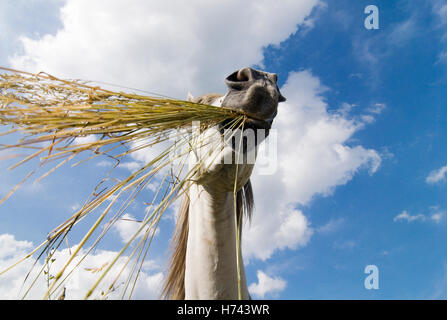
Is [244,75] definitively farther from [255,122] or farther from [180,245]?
[180,245]

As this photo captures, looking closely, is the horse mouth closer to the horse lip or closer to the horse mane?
the horse lip

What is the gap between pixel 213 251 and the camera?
62.9 inches

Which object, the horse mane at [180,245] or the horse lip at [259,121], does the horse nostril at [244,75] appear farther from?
the horse mane at [180,245]

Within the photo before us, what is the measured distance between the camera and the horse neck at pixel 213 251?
158 centimetres

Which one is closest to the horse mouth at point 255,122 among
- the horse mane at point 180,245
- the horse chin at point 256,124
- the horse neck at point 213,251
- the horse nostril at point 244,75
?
the horse chin at point 256,124

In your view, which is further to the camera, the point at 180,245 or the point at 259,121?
the point at 180,245

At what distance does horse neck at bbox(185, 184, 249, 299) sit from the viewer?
1582mm

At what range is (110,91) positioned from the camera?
1288mm

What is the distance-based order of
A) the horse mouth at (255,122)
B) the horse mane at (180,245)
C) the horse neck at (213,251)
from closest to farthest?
1. the horse mouth at (255,122)
2. the horse neck at (213,251)
3. the horse mane at (180,245)

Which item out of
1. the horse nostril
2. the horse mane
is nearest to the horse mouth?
the horse nostril

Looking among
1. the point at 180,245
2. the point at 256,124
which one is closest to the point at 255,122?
the point at 256,124
